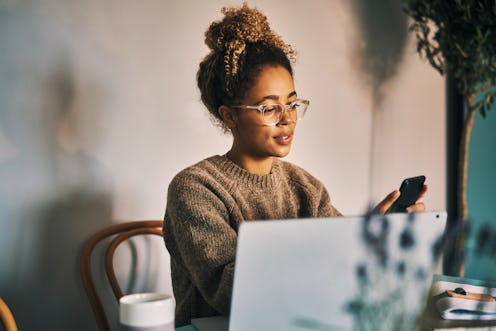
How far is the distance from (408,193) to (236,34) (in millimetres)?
548

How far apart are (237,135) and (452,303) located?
653mm

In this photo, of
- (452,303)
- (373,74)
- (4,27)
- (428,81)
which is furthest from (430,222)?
(428,81)

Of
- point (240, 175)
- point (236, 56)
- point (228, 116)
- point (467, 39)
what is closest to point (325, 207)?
point (240, 175)

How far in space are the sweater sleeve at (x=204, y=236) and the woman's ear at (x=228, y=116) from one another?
18 cm

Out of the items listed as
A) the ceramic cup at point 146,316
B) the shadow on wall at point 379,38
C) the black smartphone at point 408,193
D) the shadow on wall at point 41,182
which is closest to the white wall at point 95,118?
the shadow on wall at point 41,182

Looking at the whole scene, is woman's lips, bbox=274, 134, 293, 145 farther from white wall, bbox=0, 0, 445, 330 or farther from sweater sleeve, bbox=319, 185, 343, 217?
white wall, bbox=0, 0, 445, 330

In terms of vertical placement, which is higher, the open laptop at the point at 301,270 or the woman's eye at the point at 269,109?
the woman's eye at the point at 269,109

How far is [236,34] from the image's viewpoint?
124cm

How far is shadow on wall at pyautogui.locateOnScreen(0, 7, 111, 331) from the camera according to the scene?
1474 mm

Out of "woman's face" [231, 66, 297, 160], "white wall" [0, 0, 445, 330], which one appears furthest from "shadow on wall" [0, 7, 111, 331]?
"woman's face" [231, 66, 297, 160]

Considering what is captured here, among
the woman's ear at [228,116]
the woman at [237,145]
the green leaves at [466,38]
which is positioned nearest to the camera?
the woman at [237,145]

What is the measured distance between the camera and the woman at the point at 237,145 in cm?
116

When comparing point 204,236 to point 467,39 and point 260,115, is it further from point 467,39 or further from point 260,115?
point 467,39

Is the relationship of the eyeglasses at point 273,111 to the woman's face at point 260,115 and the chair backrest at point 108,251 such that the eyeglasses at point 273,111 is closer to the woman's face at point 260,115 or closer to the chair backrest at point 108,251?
the woman's face at point 260,115
